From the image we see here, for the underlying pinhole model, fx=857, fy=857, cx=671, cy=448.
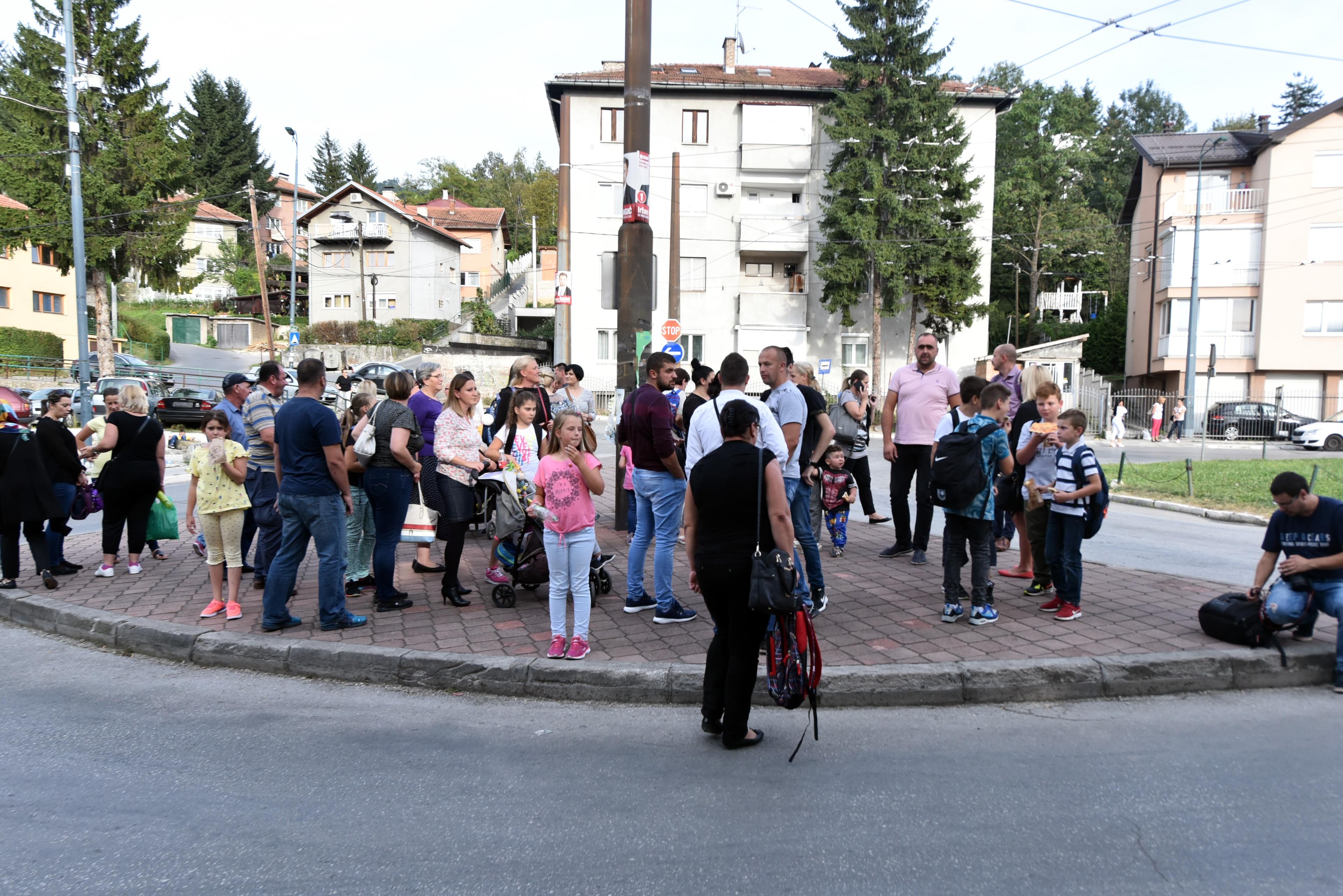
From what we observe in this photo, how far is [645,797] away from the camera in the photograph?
12.7 ft

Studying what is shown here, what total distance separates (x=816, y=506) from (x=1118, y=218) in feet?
207

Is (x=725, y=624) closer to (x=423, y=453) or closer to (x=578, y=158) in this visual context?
(x=423, y=453)

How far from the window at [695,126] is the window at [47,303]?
34804 mm

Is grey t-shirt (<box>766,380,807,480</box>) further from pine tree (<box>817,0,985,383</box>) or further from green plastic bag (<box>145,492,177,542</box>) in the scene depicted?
pine tree (<box>817,0,985,383</box>)

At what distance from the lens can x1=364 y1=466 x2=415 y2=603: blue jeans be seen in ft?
21.9

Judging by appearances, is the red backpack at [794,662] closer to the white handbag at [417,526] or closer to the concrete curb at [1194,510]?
the white handbag at [417,526]

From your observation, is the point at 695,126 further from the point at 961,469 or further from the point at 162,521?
the point at 961,469

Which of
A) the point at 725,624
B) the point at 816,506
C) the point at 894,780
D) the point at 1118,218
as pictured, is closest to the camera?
the point at 894,780

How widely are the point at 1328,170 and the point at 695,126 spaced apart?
93.1ft

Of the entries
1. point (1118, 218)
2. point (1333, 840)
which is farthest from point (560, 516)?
point (1118, 218)

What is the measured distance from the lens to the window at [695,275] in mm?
41500

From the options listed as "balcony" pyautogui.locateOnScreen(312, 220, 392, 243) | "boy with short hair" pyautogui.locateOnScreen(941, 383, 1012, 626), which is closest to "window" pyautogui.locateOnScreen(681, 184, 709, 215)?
"balcony" pyautogui.locateOnScreen(312, 220, 392, 243)

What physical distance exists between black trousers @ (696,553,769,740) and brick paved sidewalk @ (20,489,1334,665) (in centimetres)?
96

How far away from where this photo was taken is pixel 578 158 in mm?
40562
